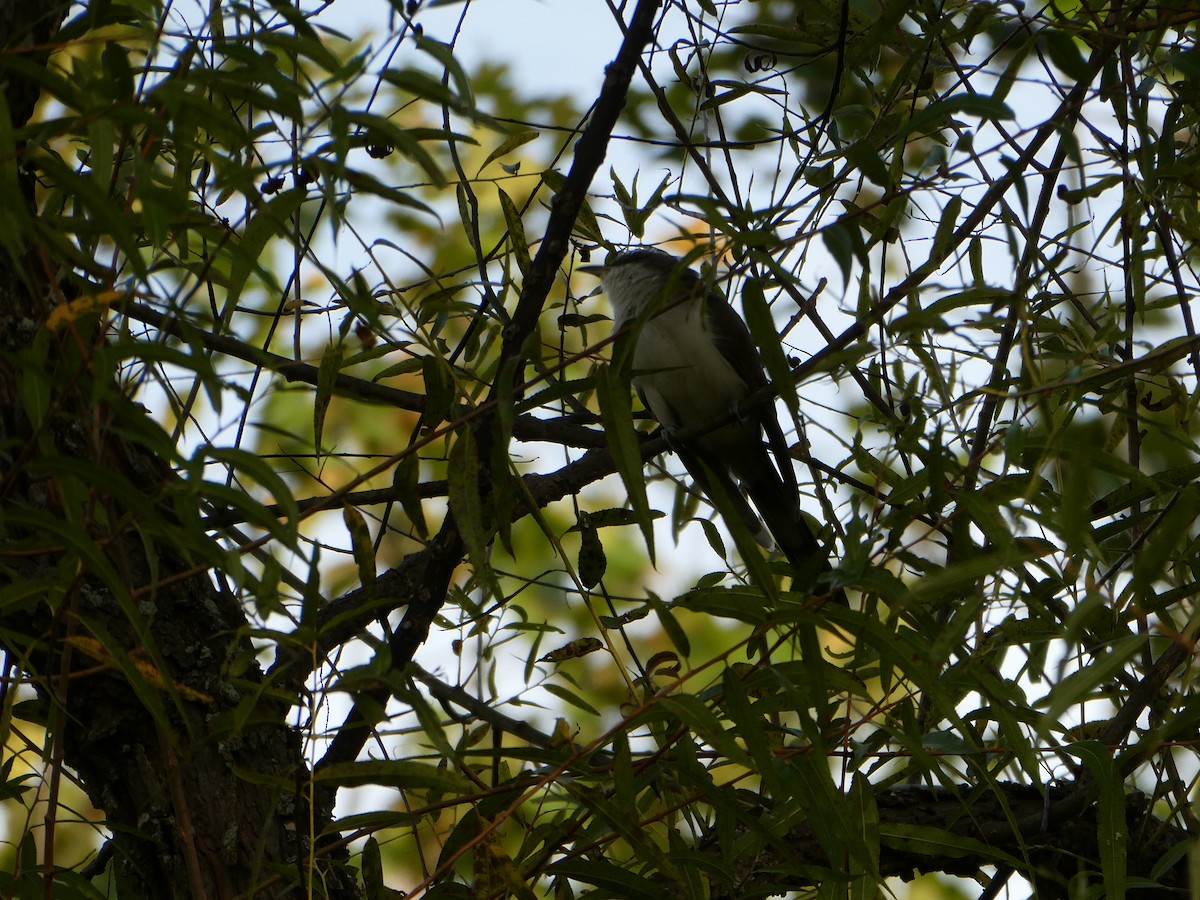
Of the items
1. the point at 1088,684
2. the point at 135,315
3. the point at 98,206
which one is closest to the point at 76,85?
the point at 98,206

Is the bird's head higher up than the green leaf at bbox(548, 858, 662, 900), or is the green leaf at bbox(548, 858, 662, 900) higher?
the bird's head

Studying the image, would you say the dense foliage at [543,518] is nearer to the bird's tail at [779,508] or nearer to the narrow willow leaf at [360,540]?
the narrow willow leaf at [360,540]

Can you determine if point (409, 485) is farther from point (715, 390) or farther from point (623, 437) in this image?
point (715, 390)

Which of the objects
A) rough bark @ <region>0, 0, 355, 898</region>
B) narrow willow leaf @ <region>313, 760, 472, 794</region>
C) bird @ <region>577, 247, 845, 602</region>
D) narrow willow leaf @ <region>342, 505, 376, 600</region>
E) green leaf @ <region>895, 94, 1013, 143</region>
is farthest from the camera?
bird @ <region>577, 247, 845, 602</region>

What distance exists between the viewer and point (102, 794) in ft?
7.31

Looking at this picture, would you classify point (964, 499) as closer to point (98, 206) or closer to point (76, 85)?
point (98, 206)

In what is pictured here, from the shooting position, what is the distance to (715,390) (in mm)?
4238

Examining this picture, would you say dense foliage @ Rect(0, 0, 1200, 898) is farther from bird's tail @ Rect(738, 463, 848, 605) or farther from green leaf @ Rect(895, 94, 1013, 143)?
bird's tail @ Rect(738, 463, 848, 605)

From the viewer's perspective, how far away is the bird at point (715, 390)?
414 centimetres

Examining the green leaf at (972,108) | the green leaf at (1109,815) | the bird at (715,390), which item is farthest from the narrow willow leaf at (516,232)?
the bird at (715,390)

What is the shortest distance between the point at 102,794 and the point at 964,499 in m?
1.69

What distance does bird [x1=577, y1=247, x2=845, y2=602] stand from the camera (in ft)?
13.6

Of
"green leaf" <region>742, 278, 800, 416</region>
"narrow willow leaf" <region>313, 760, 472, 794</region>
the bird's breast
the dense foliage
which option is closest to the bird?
the bird's breast

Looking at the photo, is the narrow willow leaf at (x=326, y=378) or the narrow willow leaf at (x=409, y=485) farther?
the narrow willow leaf at (x=326, y=378)
